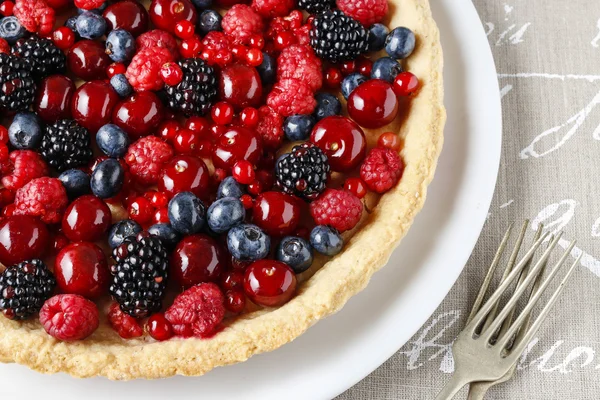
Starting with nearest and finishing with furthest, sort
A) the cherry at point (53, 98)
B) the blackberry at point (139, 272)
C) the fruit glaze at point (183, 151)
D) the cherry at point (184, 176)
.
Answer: the blackberry at point (139, 272) → the fruit glaze at point (183, 151) → the cherry at point (184, 176) → the cherry at point (53, 98)

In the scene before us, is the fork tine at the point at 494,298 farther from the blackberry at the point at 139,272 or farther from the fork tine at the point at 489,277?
the blackberry at the point at 139,272

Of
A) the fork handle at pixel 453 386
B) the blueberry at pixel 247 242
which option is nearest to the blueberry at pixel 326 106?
the blueberry at pixel 247 242

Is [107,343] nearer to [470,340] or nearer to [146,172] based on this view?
[146,172]

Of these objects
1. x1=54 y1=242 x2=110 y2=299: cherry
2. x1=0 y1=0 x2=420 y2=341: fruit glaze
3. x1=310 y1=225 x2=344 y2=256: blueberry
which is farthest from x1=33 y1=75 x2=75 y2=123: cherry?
x1=310 y1=225 x2=344 y2=256: blueberry

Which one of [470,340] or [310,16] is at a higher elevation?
[310,16]

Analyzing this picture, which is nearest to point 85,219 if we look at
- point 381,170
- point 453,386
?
point 381,170

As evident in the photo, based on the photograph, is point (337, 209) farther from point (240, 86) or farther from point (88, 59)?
point (88, 59)

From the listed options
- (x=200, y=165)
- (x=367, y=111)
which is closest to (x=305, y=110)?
(x=367, y=111)
